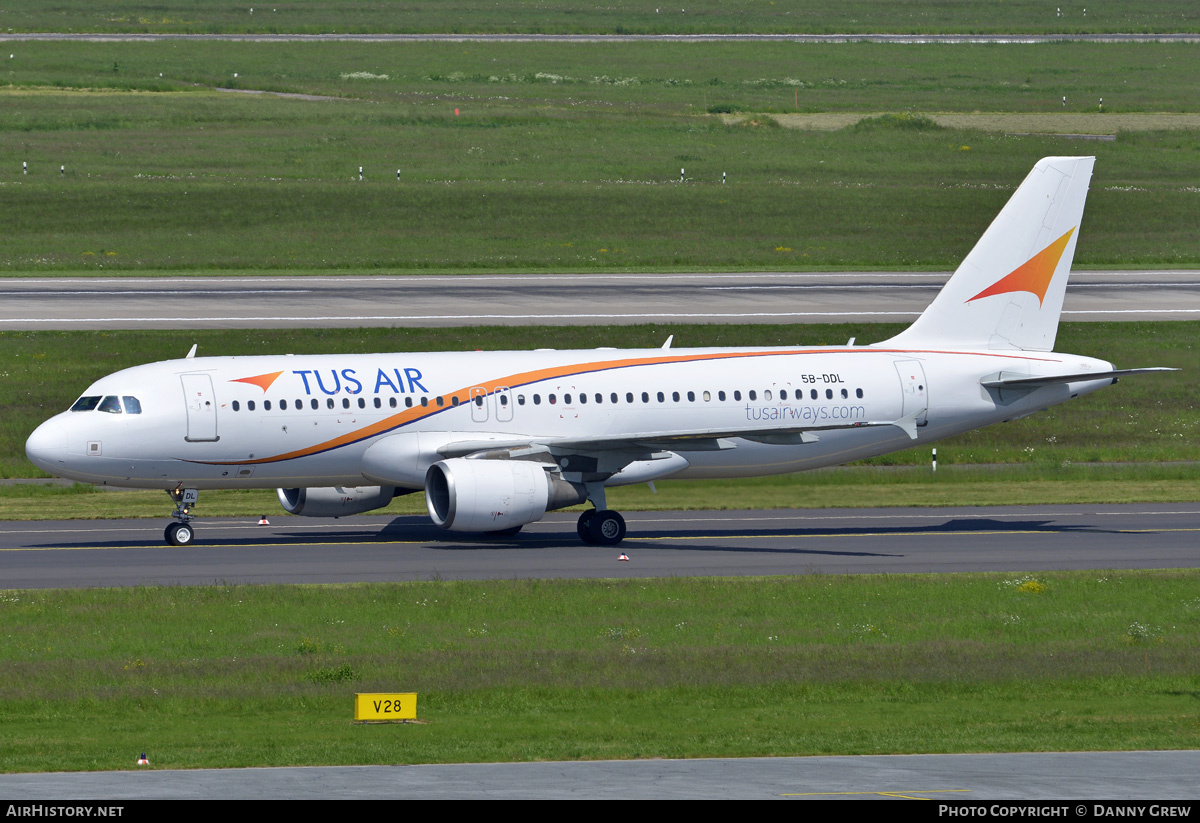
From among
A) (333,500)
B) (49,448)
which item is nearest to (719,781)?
(49,448)

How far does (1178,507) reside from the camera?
4491cm

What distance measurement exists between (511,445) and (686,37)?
148771 millimetres

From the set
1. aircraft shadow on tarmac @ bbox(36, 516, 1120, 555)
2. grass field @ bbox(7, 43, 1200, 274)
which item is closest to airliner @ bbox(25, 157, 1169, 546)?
aircraft shadow on tarmac @ bbox(36, 516, 1120, 555)

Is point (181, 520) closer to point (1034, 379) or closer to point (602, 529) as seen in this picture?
point (602, 529)

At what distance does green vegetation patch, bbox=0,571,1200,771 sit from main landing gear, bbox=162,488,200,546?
717 centimetres

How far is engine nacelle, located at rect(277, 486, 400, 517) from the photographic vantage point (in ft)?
136

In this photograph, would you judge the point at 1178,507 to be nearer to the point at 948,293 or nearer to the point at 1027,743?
the point at 948,293

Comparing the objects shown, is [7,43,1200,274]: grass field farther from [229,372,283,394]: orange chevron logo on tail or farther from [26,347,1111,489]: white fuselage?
[229,372,283,394]: orange chevron logo on tail

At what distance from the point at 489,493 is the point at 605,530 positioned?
3326mm

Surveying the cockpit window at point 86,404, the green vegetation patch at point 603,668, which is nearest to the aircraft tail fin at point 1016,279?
the green vegetation patch at point 603,668

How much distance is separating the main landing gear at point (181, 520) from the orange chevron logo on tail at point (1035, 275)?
68.2 ft

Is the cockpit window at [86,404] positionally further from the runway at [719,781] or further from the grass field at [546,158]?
the grass field at [546,158]

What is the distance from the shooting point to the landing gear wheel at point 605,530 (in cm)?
3966

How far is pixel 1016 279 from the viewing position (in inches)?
1753
